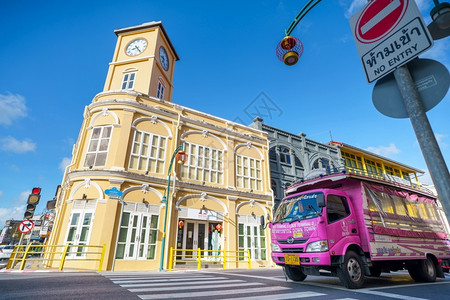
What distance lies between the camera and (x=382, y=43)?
272 cm

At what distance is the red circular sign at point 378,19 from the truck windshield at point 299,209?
184 inches

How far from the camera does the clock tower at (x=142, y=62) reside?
19.2 meters

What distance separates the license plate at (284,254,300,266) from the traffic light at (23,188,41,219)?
11.1 m

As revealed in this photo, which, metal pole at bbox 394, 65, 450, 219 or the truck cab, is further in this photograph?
the truck cab

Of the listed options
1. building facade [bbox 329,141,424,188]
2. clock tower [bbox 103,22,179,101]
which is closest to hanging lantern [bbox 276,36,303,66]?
clock tower [bbox 103,22,179,101]

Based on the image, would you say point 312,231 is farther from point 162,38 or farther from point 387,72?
point 162,38

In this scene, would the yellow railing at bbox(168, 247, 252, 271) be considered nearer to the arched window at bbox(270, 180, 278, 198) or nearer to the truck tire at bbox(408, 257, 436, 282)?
the arched window at bbox(270, 180, 278, 198)

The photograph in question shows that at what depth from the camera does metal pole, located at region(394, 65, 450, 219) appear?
1.96 meters

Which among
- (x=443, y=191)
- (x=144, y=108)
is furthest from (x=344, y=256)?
(x=144, y=108)

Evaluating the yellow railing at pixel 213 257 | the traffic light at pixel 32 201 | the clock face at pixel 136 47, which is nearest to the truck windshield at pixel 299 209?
the yellow railing at pixel 213 257

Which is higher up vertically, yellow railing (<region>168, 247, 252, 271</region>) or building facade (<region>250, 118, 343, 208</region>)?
building facade (<region>250, 118, 343, 208</region>)

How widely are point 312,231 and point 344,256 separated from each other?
0.95 meters

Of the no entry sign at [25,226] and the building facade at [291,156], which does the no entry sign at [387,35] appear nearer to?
the no entry sign at [25,226]

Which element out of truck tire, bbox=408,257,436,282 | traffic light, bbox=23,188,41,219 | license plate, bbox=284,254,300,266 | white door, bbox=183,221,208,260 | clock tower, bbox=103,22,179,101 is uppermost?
clock tower, bbox=103,22,179,101
